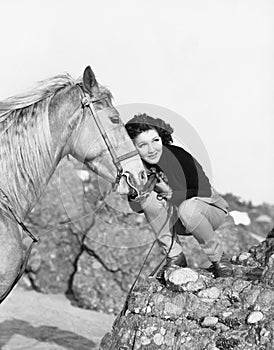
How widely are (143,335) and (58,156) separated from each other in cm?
118

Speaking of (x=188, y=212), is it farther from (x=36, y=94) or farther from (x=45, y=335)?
(x=45, y=335)

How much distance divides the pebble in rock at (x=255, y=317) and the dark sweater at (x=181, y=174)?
83 centimetres

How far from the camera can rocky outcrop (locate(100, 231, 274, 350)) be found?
3.70 meters

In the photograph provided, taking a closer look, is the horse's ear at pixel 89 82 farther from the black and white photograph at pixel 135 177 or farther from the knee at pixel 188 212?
the knee at pixel 188 212

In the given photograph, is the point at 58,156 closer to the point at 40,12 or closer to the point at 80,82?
the point at 80,82

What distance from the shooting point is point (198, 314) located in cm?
394

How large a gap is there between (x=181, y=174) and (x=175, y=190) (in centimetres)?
11

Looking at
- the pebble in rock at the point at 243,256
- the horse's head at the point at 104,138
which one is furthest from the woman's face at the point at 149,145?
the pebble in rock at the point at 243,256

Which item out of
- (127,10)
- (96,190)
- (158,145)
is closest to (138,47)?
(127,10)

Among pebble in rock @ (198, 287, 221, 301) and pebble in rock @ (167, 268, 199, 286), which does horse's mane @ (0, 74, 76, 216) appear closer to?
pebble in rock @ (167, 268, 199, 286)

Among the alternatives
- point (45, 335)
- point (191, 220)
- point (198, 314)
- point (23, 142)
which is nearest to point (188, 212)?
point (191, 220)

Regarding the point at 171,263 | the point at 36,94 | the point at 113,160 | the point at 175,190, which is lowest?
the point at 171,263

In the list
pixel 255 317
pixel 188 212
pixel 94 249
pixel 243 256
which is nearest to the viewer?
pixel 255 317

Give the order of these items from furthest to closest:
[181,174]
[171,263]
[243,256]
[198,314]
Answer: [243,256]
[171,263]
[181,174]
[198,314]
